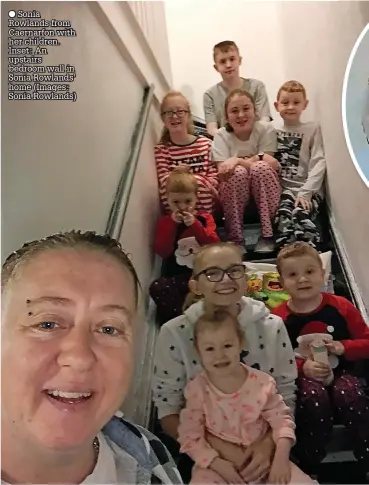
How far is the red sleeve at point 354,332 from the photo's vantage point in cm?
84

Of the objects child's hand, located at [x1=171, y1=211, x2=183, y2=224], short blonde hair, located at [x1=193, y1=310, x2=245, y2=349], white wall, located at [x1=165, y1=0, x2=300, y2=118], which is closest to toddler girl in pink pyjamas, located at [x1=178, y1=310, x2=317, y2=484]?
short blonde hair, located at [x1=193, y1=310, x2=245, y2=349]

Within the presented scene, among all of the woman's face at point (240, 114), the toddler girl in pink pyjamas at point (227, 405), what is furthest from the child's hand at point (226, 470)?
the woman's face at point (240, 114)

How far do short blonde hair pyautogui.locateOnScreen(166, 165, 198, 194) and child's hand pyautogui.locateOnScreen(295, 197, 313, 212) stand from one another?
182mm

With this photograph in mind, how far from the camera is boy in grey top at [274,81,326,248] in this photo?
3.13ft

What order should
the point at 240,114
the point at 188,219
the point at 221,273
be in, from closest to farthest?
the point at 221,273 → the point at 188,219 → the point at 240,114

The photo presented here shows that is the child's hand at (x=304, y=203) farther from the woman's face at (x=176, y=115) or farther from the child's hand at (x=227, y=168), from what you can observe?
the woman's face at (x=176, y=115)

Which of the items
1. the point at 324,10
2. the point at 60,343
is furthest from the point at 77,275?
the point at 324,10

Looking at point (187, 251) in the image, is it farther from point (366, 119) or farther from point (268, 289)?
point (366, 119)

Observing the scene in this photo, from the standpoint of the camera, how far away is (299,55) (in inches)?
43.5

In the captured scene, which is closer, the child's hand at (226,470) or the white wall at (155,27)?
the child's hand at (226,470)

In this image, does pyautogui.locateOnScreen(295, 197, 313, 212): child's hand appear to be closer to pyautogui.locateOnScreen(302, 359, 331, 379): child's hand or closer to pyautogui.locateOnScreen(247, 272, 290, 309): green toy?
pyautogui.locateOnScreen(247, 272, 290, 309): green toy

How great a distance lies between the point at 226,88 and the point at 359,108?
0.25 metres

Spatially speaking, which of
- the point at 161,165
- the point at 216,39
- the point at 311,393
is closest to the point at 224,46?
the point at 216,39

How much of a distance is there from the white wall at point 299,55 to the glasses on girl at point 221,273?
24 centimetres
